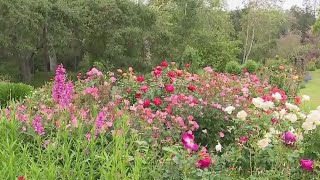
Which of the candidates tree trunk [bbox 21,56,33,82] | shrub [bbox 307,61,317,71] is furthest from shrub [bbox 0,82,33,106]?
shrub [bbox 307,61,317,71]

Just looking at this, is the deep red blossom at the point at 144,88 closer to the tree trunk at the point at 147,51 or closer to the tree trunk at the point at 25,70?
the tree trunk at the point at 25,70

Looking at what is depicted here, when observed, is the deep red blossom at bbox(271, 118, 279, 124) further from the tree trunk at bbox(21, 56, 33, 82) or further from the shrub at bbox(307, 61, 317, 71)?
the shrub at bbox(307, 61, 317, 71)

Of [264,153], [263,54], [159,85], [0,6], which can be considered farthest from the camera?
[263,54]

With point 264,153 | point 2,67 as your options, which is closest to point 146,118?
point 264,153

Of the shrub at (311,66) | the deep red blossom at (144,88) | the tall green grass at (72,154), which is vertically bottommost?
the shrub at (311,66)

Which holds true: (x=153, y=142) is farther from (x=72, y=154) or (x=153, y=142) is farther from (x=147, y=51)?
(x=147, y=51)

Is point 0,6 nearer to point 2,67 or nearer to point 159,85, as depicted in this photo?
point 2,67

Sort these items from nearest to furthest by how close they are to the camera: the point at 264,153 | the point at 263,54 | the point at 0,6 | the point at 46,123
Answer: the point at 264,153 < the point at 46,123 < the point at 0,6 < the point at 263,54

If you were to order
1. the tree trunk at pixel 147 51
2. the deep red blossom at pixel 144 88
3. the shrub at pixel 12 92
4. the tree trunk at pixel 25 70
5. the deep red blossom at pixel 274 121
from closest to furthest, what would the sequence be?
1. the deep red blossom at pixel 274 121
2. the deep red blossom at pixel 144 88
3. the shrub at pixel 12 92
4. the tree trunk at pixel 25 70
5. the tree trunk at pixel 147 51

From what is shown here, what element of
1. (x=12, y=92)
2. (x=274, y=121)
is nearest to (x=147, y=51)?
(x=12, y=92)

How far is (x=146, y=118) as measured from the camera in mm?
3789

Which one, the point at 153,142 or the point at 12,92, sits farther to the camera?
the point at 12,92

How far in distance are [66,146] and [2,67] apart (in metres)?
18.9

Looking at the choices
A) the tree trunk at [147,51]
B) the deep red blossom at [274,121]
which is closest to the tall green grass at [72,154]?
the deep red blossom at [274,121]
